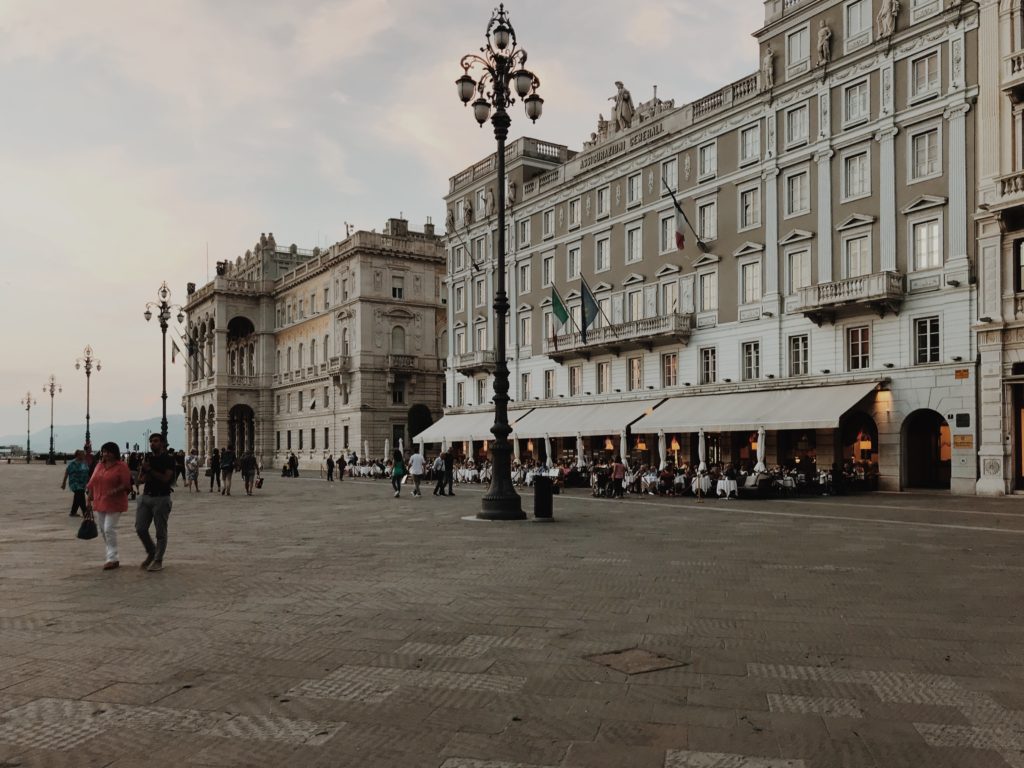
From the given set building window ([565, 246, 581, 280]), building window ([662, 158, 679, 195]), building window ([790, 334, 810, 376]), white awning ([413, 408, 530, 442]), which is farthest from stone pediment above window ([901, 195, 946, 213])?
white awning ([413, 408, 530, 442])

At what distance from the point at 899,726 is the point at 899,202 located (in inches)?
1115

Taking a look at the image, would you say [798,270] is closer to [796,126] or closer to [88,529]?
[796,126]

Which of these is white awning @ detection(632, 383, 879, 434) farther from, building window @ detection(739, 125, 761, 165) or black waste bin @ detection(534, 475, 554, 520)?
black waste bin @ detection(534, 475, 554, 520)

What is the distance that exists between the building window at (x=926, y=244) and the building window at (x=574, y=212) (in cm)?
1899

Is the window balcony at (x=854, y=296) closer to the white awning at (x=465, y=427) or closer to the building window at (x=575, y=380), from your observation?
the building window at (x=575, y=380)

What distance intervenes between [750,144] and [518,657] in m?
32.8

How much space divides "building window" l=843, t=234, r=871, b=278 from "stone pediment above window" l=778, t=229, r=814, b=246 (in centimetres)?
160

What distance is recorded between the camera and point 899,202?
3009 cm

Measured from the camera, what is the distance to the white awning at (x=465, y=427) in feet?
161

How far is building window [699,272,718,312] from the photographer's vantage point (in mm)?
37281

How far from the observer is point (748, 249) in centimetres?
3562

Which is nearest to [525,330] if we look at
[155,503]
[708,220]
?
[708,220]

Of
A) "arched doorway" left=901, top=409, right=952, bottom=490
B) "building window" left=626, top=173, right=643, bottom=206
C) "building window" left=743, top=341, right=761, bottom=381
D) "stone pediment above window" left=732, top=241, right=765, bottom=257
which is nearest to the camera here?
"arched doorway" left=901, top=409, right=952, bottom=490

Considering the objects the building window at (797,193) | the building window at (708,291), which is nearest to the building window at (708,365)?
the building window at (708,291)
